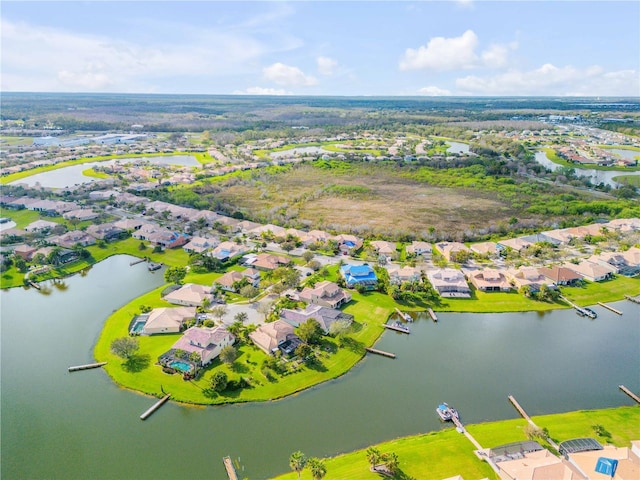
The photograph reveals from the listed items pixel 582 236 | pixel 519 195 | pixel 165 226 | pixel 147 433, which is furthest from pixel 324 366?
pixel 519 195

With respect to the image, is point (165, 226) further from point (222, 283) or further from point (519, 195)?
point (519, 195)

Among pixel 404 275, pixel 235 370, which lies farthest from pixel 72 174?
pixel 235 370

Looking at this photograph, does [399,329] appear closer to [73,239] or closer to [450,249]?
[450,249]

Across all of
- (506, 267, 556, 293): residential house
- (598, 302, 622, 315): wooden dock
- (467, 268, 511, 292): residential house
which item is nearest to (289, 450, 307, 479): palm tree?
(467, 268, 511, 292): residential house

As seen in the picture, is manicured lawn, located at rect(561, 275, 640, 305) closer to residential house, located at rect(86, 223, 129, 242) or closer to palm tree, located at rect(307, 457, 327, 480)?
palm tree, located at rect(307, 457, 327, 480)

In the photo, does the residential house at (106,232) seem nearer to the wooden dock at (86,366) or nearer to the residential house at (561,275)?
the wooden dock at (86,366)

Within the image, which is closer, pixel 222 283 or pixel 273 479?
pixel 273 479

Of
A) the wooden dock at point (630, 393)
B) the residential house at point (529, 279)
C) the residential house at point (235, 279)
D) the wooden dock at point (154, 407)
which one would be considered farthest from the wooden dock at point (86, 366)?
the residential house at point (529, 279)
